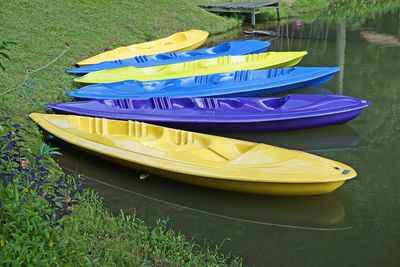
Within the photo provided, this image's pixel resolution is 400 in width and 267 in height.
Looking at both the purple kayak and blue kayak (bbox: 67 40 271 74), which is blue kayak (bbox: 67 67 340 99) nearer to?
the purple kayak

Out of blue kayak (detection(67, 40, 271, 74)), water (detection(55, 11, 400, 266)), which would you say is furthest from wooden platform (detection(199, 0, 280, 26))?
water (detection(55, 11, 400, 266))

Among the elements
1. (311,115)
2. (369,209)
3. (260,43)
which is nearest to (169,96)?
(311,115)

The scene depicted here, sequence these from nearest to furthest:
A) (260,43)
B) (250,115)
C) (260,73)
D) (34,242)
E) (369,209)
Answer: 1. (34,242)
2. (369,209)
3. (250,115)
4. (260,73)
5. (260,43)

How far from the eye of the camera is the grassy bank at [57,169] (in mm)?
2490

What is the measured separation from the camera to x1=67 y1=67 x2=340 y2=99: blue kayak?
759 centimetres

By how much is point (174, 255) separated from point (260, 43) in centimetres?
773

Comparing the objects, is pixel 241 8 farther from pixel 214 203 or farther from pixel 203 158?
pixel 214 203

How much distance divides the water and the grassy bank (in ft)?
1.11

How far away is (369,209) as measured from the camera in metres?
5.04

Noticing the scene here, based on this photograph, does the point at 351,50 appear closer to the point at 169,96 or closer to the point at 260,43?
the point at 260,43

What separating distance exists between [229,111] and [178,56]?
3.70m

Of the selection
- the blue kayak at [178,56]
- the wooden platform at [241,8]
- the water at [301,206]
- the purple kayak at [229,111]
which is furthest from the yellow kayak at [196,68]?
the wooden platform at [241,8]

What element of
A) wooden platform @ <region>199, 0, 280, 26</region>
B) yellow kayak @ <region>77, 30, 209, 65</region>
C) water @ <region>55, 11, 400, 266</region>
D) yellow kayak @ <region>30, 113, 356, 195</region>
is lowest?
water @ <region>55, 11, 400, 266</region>

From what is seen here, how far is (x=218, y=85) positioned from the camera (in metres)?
7.91
